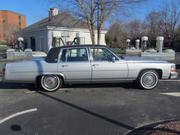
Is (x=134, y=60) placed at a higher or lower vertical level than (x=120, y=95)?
higher

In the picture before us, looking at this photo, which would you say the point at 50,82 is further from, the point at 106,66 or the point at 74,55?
the point at 106,66

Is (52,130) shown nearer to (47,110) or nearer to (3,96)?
(47,110)

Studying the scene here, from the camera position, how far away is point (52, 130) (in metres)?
4.64

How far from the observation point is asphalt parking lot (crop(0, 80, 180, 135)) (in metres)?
4.72

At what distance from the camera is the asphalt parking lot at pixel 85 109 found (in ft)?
15.5

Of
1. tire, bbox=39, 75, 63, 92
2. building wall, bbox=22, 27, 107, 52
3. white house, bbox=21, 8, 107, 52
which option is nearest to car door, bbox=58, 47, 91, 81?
tire, bbox=39, 75, 63, 92

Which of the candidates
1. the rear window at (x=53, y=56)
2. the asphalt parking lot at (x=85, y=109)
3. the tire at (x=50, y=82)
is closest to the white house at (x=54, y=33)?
the rear window at (x=53, y=56)

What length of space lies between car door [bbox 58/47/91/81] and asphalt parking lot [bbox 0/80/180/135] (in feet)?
1.63

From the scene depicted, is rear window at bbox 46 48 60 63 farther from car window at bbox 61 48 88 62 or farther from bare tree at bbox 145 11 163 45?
bare tree at bbox 145 11 163 45

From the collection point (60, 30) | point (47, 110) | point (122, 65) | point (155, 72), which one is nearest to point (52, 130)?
point (47, 110)

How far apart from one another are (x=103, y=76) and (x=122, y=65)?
718 millimetres

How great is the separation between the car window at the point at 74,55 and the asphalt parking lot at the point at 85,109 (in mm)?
1047

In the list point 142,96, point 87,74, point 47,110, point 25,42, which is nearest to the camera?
point 47,110

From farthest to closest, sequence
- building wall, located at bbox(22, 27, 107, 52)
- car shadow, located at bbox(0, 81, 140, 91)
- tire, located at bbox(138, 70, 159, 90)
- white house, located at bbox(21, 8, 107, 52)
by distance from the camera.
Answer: building wall, located at bbox(22, 27, 107, 52)
white house, located at bbox(21, 8, 107, 52)
car shadow, located at bbox(0, 81, 140, 91)
tire, located at bbox(138, 70, 159, 90)
